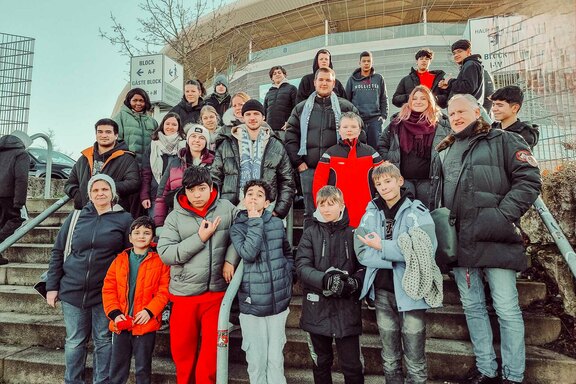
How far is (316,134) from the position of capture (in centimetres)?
392

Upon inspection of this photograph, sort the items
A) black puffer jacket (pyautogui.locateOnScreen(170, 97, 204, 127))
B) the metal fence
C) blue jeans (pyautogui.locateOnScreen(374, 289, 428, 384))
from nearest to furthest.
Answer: blue jeans (pyautogui.locateOnScreen(374, 289, 428, 384)) → black puffer jacket (pyautogui.locateOnScreen(170, 97, 204, 127)) → the metal fence

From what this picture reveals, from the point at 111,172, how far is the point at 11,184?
5.87 ft

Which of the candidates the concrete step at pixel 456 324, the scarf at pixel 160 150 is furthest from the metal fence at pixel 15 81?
the concrete step at pixel 456 324

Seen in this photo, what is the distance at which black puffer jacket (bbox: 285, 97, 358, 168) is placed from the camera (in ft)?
12.8

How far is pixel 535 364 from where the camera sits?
2.70 meters

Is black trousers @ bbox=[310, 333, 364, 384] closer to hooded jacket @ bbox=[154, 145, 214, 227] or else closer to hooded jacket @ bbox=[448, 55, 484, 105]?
hooded jacket @ bbox=[154, 145, 214, 227]

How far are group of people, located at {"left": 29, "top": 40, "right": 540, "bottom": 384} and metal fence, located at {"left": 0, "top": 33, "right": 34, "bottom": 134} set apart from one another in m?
5.84

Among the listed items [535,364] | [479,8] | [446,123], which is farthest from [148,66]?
[479,8]

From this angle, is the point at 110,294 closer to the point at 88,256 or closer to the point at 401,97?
the point at 88,256

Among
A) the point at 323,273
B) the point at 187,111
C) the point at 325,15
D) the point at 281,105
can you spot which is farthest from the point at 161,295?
the point at 325,15

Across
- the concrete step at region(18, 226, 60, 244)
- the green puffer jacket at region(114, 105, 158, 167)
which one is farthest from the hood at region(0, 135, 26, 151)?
the green puffer jacket at region(114, 105, 158, 167)

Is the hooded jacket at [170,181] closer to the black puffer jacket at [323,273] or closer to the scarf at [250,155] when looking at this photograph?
the scarf at [250,155]

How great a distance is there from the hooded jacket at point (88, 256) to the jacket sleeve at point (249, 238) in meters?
0.99

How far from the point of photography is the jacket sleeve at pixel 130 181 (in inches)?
150
